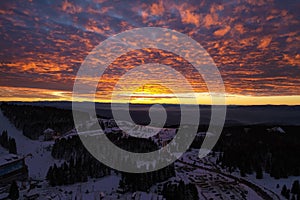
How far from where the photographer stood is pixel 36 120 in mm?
153125

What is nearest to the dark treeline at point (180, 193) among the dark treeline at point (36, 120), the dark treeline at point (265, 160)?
the dark treeline at point (265, 160)

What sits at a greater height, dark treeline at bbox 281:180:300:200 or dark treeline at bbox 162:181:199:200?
dark treeline at bbox 162:181:199:200

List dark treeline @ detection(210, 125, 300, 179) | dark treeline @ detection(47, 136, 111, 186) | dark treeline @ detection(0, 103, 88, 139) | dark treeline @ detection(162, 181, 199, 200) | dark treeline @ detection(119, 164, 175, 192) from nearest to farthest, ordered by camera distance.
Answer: dark treeline @ detection(162, 181, 199, 200) < dark treeline @ detection(119, 164, 175, 192) < dark treeline @ detection(47, 136, 111, 186) < dark treeline @ detection(210, 125, 300, 179) < dark treeline @ detection(0, 103, 88, 139)

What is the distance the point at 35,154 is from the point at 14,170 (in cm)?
3735

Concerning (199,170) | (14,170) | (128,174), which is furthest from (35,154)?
(199,170)

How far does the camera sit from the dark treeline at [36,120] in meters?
136

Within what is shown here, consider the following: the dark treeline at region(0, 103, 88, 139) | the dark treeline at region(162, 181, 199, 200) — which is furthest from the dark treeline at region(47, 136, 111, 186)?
the dark treeline at region(0, 103, 88, 139)

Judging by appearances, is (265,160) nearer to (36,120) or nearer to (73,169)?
(73,169)

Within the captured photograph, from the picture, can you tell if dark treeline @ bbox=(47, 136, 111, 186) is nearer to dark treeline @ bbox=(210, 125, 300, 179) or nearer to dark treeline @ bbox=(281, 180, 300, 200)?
dark treeline @ bbox=(210, 125, 300, 179)

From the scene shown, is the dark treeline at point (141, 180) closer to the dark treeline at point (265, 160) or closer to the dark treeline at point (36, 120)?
the dark treeline at point (265, 160)

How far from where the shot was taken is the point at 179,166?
8569 centimetres

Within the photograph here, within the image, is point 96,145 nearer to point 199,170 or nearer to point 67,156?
point 67,156

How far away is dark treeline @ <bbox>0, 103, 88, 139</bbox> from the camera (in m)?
136

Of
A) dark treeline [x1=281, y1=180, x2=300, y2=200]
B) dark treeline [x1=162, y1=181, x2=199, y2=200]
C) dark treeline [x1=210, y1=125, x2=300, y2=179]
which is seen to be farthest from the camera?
dark treeline [x1=210, y1=125, x2=300, y2=179]
